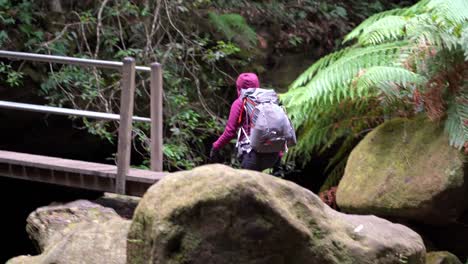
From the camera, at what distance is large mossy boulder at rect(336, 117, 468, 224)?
6781 millimetres

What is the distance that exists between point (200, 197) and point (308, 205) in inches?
27.9

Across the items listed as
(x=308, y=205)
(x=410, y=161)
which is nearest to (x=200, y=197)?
(x=308, y=205)

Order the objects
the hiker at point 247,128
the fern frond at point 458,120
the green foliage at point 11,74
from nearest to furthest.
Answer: the hiker at point 247,128, the fern frond at point 458,120, the green foliage at point 11,74

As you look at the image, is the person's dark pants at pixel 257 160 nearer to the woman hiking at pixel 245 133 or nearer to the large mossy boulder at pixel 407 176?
the woman hiking at pixel 245 133

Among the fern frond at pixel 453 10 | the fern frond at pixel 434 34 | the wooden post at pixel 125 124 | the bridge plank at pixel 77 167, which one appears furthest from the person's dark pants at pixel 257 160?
the fern frond at pixel 453 10

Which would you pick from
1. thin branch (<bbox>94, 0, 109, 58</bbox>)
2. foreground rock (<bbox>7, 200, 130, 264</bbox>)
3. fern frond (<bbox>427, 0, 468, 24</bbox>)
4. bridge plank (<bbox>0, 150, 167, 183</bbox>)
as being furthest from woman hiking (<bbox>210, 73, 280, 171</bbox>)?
thin branch (<bbox>94, 0, 109, 58</bbox>)

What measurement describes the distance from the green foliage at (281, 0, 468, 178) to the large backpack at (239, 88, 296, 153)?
5.89 ft

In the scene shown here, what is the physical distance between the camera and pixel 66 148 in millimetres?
10414

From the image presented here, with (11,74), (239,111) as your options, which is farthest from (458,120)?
(11,74)

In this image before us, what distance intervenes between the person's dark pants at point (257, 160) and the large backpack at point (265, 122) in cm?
10

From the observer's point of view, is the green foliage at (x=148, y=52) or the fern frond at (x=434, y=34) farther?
the green foliage at (x=148, y=52)

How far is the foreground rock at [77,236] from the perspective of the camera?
16.4ft

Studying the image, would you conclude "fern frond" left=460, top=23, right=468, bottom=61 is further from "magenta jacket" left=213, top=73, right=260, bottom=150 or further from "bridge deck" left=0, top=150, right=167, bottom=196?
"bridge deck" left=0, top=150, right=167, bottom=196

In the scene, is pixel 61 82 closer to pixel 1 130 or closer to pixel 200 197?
pixel 1 130
